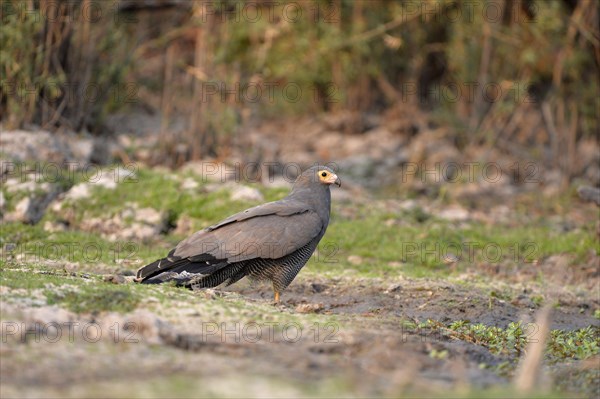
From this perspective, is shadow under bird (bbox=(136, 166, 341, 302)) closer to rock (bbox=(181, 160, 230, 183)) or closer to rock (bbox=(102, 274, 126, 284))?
rock (bbox=(102, 274, 126, 284))

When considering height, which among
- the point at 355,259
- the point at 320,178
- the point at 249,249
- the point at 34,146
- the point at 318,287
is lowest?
the point at 355,259

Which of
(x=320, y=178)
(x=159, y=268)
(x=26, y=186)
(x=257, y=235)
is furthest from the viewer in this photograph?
(x=26, y=186)

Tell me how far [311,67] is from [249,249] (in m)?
10.8

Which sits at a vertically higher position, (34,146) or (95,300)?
(34,146)

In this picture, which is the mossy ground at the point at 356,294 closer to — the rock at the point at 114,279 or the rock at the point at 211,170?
the rock at the point at 114,279

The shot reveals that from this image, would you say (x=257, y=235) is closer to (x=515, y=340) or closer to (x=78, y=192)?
(x=515, y=340)

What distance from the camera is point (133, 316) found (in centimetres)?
638

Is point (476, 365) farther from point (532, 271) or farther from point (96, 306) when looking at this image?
point (532, 271)

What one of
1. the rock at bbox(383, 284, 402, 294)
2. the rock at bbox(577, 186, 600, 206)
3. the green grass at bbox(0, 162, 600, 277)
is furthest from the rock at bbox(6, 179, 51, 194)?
the rock at bbox(577, 186, 600, 206)

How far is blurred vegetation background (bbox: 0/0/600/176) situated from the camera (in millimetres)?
13789

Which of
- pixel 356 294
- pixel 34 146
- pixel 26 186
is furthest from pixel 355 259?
pixel 34 146

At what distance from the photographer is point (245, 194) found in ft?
41.1

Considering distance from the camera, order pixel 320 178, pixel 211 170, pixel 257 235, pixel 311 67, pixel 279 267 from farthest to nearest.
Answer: pixel 311 67 → pixel 211 170 → pixel 320 178 → pixel 279 267 → pixel 257 235

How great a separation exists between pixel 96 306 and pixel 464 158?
1123cm
